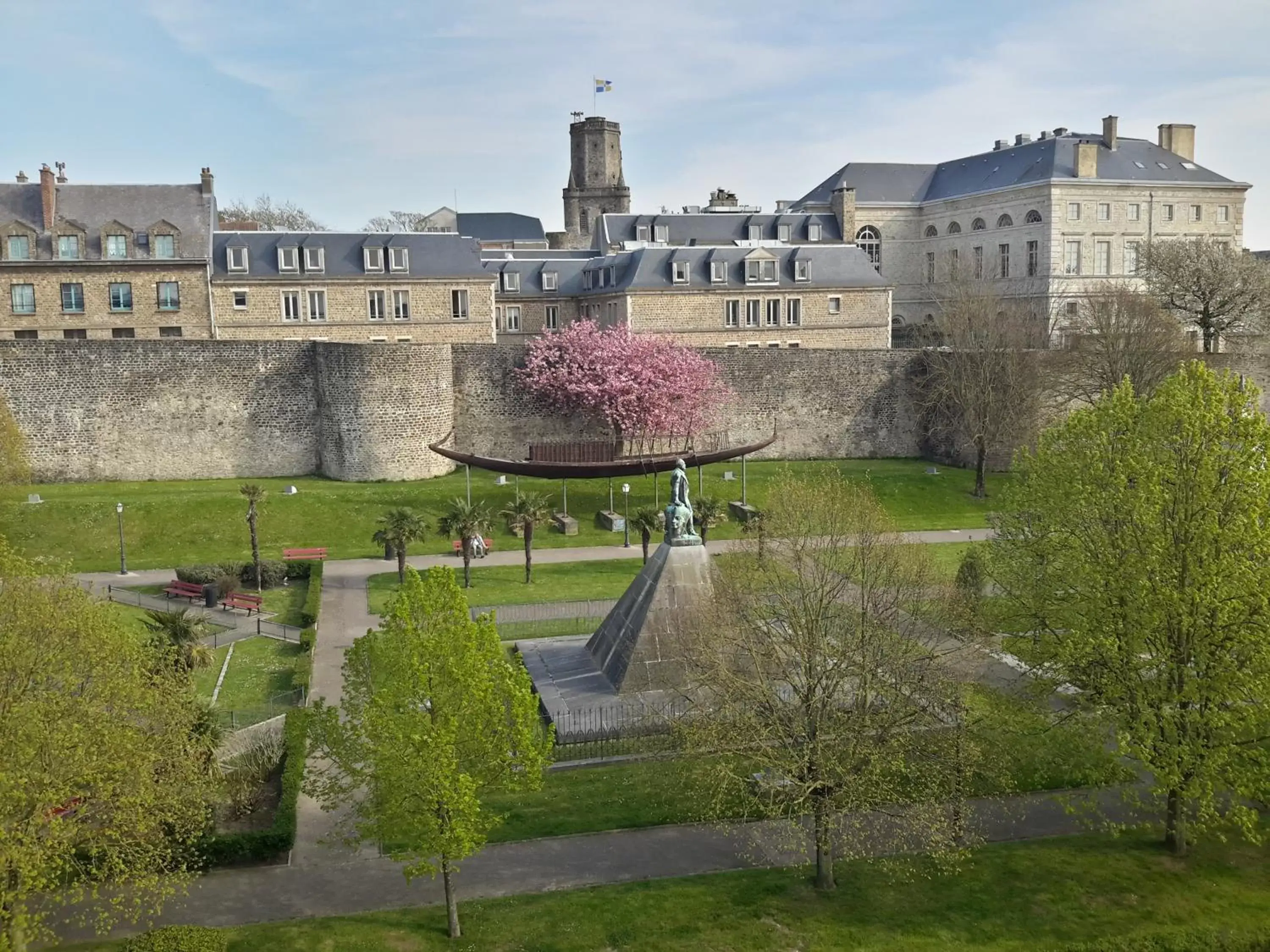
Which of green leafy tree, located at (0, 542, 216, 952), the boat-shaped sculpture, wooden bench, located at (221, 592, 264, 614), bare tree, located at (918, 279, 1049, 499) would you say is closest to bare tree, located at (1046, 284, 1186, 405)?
bare tree, located at (918, 279, 1049, 499)

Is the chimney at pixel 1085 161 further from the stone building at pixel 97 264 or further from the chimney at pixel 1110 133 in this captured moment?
the stone building at pixel 97 264

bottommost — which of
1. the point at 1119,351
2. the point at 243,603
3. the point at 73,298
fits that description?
the point at 243,603

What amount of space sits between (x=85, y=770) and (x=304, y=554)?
68.4 feet

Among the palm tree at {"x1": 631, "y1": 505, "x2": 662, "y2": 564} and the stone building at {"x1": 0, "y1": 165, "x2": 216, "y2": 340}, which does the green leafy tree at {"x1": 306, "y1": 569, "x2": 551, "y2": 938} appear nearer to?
the palm tree at {"x1": 631, "y1": 505, "x2": 662, "y2": 564}

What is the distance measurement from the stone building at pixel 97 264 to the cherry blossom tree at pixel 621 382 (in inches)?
621

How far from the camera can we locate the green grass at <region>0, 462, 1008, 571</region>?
33.1m

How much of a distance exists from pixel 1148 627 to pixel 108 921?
44.8 feet

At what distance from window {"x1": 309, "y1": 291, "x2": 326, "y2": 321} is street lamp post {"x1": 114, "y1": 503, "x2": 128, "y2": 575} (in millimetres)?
18306

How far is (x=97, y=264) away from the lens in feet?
153

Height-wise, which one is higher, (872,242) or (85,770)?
(872,242)

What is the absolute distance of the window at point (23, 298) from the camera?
46.4m

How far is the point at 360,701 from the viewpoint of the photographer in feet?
47.1

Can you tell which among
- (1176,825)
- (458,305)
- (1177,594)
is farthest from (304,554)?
(1177,594)

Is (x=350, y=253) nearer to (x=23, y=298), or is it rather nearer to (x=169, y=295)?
(x=169, y=295)
